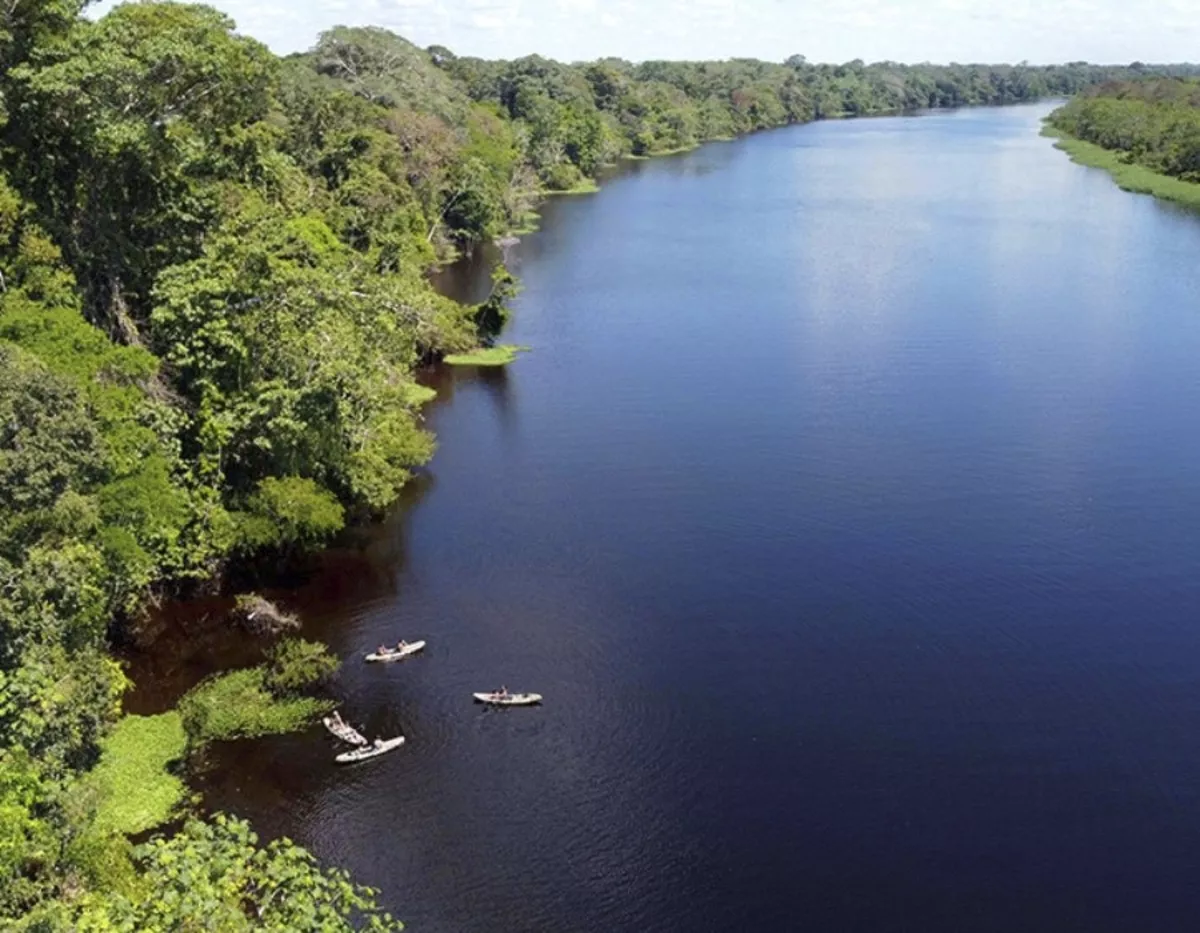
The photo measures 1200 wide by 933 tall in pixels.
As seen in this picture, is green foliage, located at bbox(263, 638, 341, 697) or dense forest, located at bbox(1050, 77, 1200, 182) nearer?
green foliage, located at bbox(263, 638, 341, 697)

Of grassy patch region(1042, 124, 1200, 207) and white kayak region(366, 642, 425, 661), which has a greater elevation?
grassy patch region(1042, 124, 1200, 207)

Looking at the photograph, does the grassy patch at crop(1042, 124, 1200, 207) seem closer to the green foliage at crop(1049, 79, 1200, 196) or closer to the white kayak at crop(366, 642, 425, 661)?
the green foliage at crop(1049, 79, 1200, 196)

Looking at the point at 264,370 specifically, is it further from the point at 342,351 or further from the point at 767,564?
the point at 767,564

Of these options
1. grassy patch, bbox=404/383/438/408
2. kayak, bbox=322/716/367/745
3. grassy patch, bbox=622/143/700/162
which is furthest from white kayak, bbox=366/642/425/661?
grassy patch, bbox=622/143/700/162

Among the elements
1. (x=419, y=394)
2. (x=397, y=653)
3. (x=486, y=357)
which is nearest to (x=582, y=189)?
(x=486, y=357)

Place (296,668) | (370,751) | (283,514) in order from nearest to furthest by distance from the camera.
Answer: (370,751), (296,668), (283,514)

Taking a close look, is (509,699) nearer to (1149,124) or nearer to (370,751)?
(370,751)

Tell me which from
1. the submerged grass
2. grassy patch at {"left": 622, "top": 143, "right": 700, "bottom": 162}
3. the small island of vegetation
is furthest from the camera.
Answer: grassy patch at {"left": 622, "top": 143, "right": 700, "bottom": 162}

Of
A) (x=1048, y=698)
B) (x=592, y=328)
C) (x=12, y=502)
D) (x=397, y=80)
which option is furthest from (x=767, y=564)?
(x=397, y=80)
